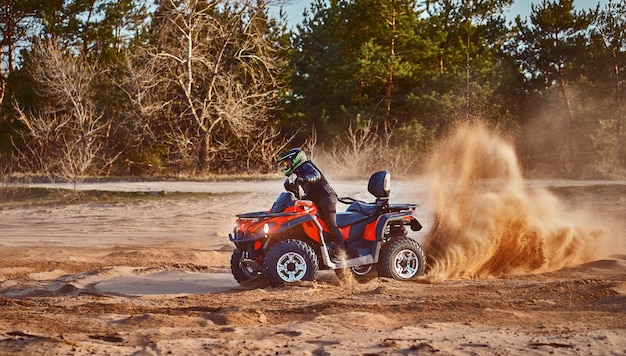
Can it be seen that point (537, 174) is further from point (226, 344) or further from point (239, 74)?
point (226, 344)

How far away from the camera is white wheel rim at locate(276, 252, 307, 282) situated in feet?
32.7

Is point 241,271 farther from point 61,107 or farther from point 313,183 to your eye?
point 61,107

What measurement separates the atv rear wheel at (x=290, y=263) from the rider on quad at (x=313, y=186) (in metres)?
0.46

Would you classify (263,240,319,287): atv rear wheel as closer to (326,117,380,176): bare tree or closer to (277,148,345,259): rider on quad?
(277,148,345,259): rider on quad

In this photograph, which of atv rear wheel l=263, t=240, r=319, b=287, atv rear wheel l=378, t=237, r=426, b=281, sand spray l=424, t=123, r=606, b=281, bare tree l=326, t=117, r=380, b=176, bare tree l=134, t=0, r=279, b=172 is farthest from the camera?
bare tree l=134, t=0, r=279, b=172

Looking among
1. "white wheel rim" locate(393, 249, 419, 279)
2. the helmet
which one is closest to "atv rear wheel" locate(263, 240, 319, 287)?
the helmet

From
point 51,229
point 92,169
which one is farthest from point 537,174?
point 51,229

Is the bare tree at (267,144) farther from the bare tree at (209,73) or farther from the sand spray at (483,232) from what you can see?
the sand spray at (483,232)

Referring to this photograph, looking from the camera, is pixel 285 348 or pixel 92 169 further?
pixel 92 169

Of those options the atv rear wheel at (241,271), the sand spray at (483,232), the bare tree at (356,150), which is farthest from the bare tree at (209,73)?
the atv rear wheel at (241,271)

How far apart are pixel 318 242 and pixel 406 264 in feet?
4.62

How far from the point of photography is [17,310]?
27.7 ft

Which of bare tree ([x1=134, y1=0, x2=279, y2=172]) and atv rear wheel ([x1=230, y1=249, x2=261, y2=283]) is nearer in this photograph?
atv rear wheel ([x1=230, y1=249, x2=261, y2=283])

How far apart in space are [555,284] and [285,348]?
14.5 feet
